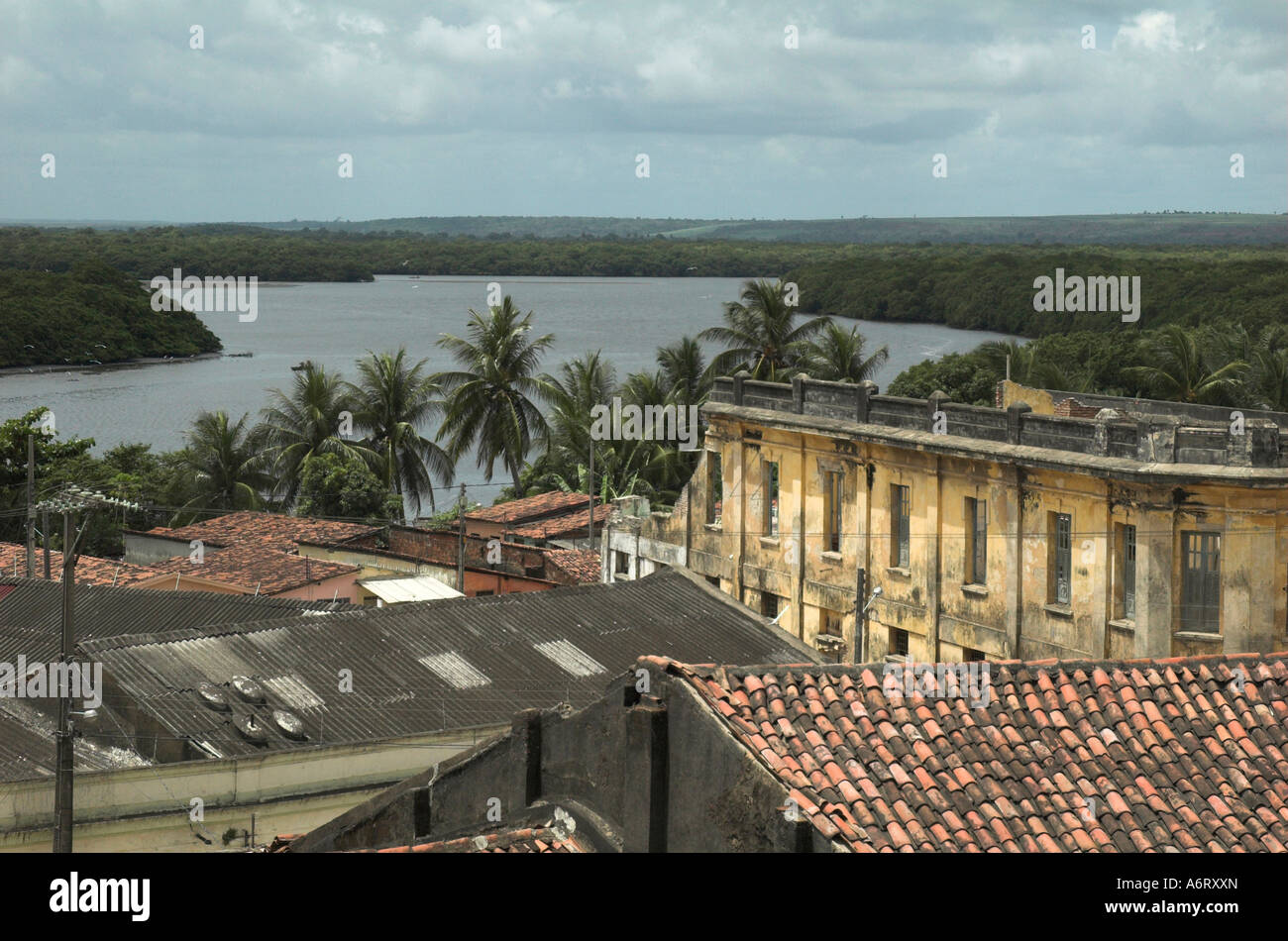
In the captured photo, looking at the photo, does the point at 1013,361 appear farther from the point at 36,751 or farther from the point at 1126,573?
the point at 36,751

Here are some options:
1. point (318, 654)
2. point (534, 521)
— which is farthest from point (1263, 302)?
point (318, 654)

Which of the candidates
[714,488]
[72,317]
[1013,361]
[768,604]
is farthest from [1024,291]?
[768,604]

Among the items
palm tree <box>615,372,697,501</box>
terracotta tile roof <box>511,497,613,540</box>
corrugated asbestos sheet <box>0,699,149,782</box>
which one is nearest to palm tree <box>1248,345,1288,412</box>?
palm tree <box>615,372,697,501</box>

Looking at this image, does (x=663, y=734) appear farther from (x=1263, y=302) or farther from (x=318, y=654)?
(x=1263, y=302)

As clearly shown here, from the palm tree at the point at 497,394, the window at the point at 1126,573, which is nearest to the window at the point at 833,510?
the window at the point at 1126,573

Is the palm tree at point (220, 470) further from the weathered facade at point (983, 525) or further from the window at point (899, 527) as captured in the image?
the window at point (899, 527)
